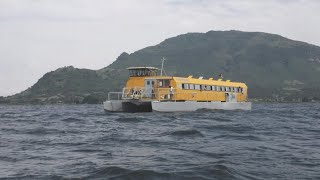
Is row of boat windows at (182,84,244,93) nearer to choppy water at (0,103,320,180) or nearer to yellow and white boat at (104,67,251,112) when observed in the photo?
yellow and white boat at (104,67,251,112)

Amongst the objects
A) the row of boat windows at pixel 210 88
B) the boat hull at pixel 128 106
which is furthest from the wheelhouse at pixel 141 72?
the boat hull at pixel 128 106

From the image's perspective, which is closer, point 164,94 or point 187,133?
point 187,133

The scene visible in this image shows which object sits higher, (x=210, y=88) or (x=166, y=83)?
(x=166, y=83)

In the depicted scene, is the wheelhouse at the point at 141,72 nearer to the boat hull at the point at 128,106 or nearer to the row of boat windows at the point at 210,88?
the row of boat windows at the point at 210,88

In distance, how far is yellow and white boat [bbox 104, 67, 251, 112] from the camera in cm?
4872

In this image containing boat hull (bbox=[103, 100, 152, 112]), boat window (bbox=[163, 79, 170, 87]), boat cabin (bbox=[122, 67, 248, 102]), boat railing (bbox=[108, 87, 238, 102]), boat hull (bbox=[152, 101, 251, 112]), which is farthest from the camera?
boat window (bbox=[163, 79, 170, 87])

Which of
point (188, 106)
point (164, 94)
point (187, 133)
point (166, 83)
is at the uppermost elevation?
point (166, 83)

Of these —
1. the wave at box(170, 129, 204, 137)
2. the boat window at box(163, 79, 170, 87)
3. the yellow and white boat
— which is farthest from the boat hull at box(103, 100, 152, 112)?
the wave at box(170, 129, 204, 137)

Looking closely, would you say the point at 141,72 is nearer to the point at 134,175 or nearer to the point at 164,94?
the point at 164,94

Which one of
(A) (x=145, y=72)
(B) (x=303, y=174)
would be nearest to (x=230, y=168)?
(B) (x=303, y=174)

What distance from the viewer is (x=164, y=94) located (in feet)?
167

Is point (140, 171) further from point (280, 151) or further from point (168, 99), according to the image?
point (168, 99)

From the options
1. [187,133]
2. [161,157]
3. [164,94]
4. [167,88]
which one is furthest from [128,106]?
[161,157]

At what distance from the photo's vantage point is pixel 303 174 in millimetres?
12328
